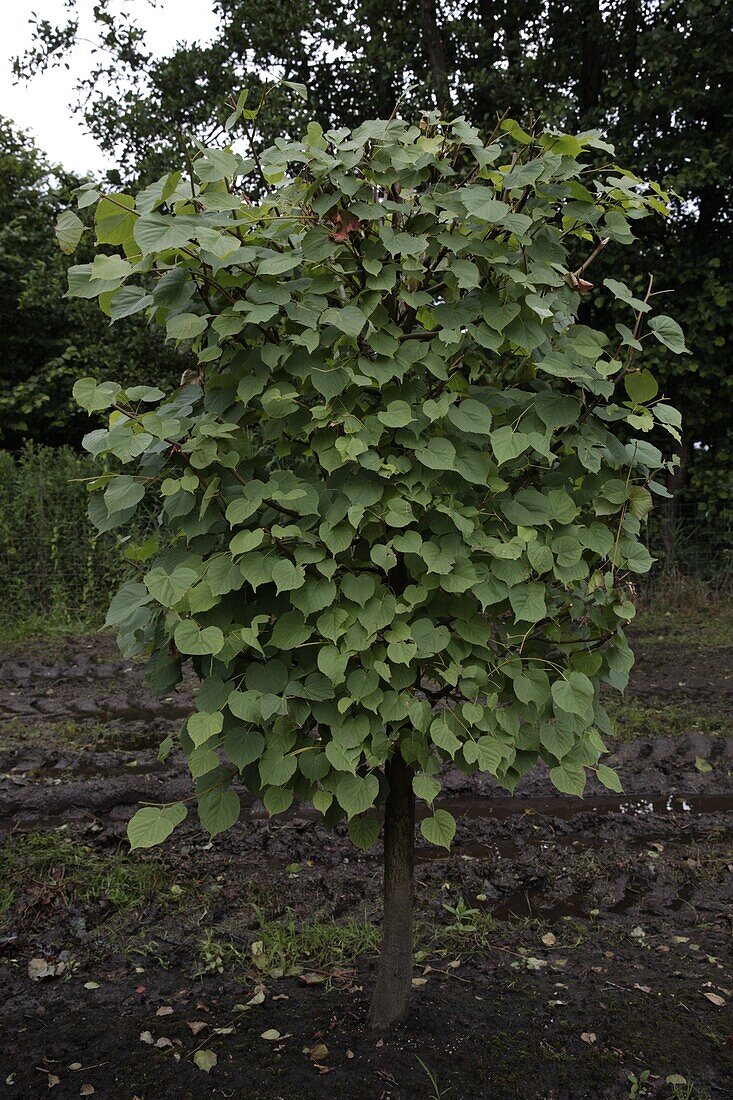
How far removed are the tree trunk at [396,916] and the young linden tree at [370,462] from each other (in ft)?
1.45

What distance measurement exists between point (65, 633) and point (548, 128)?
8.39 m

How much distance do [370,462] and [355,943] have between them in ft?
6.78

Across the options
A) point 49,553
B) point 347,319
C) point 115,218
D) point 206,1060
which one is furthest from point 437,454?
point 49,553

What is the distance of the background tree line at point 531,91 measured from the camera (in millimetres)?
9508

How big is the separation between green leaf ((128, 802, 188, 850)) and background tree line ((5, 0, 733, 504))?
29.1 ft

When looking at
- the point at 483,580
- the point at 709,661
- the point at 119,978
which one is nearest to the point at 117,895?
the point at 119,978

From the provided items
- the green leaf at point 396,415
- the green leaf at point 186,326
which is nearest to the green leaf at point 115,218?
the green leaf at point 186,326

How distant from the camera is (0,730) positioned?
19.1 ft

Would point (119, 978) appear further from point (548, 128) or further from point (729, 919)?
point (548, 128)

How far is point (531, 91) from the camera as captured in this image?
10.3 metres

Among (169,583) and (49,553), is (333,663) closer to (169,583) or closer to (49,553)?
(169,583)

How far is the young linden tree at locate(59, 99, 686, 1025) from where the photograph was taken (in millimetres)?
1997

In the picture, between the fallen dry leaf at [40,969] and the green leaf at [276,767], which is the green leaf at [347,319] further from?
the fallen dry leaf at [40,969]

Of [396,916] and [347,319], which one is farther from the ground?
[347,319]
